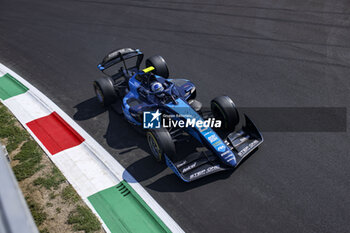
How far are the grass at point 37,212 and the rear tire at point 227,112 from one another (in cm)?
425

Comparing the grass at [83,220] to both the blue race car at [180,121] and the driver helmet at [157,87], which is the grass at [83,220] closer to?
the blue race car at [180,121]

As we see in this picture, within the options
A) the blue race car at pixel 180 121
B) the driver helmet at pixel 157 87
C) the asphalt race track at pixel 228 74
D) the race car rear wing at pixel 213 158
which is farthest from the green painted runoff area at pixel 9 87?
the race car rear wing at pixel 213 158

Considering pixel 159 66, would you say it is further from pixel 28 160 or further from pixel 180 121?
pixel 28 160

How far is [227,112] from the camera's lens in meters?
7.32

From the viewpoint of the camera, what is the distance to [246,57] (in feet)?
35.3

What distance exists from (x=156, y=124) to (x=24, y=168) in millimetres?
2953

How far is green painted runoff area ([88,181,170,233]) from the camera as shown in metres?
5.58

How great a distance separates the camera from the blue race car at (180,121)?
21.4 ft

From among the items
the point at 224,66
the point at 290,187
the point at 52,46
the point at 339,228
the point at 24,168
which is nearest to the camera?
the point at 339,228

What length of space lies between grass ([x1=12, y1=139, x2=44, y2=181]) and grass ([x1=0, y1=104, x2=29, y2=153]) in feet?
0.74

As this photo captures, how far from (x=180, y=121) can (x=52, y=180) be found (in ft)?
9.61

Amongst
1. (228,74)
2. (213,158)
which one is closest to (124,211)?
(213,158)

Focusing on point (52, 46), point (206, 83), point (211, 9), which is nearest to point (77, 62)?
point (52, 46)

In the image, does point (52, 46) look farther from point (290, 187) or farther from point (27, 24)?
point (290, 187)
